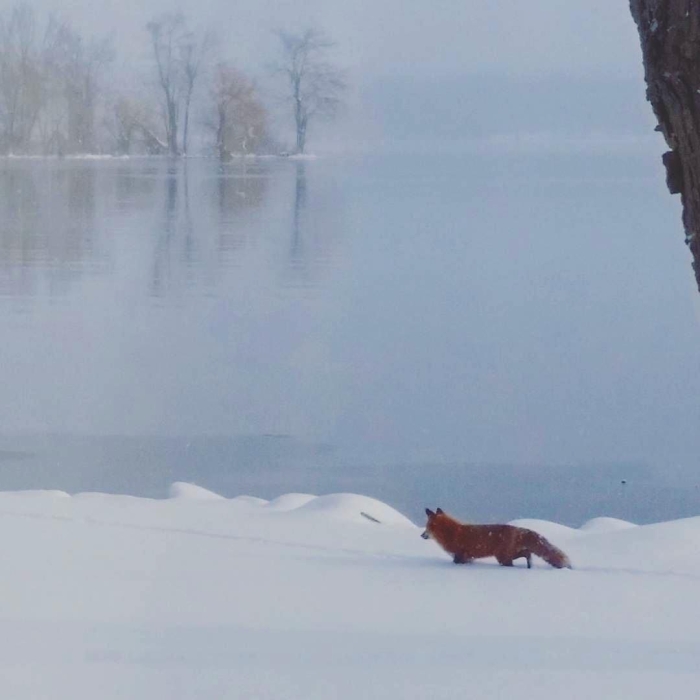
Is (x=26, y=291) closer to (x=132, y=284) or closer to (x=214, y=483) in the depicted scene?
(x=132, y=284)

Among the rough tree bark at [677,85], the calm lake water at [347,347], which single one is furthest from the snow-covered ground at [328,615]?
the calm lake water at [347,347]

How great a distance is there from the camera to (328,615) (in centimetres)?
188

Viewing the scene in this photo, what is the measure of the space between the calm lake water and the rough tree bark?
2.94 metres

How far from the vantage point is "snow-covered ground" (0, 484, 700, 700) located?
5.07ft

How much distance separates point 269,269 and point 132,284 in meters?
1.05

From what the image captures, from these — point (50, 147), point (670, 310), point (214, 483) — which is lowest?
point (214, 483)

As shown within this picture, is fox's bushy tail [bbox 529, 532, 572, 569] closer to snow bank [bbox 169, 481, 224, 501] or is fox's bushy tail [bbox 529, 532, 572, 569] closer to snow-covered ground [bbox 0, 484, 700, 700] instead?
snow-covered ground [bbox 0, 484, 700, 700]

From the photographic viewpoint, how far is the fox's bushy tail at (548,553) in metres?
2.24

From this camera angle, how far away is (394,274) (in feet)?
27.6

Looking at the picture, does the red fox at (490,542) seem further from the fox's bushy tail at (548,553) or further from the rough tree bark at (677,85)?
the rough tree bark at (677,85)

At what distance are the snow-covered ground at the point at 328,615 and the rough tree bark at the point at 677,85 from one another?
62 centimetres

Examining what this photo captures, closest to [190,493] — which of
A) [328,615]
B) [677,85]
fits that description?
[328,615]

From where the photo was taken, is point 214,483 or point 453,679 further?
point 214,483

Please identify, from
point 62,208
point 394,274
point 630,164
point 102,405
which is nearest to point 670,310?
point 394,274
